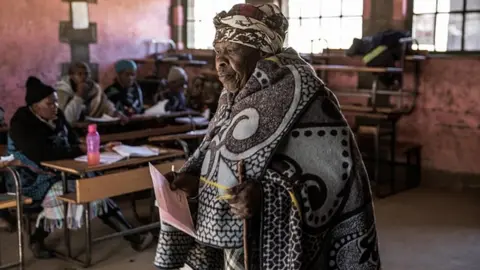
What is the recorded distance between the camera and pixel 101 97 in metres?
5.72

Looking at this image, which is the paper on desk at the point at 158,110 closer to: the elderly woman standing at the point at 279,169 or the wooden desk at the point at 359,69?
the wooden desk at the point at 359,69

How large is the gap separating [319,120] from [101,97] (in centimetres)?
452

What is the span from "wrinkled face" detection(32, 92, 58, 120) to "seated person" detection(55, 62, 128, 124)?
52.9 inches

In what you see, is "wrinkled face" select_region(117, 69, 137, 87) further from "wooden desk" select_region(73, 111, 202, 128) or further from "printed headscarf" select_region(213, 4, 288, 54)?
"printed headscarf" select_region(213, 4, 288, 54)

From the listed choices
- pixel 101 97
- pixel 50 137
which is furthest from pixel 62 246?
pixel 101 97

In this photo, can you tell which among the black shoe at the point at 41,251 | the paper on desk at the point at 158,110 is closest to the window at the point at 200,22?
the paper on desk at the point at 158,110

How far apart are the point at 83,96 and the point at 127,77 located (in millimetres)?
632

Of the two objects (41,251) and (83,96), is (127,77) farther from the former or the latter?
(41,251)

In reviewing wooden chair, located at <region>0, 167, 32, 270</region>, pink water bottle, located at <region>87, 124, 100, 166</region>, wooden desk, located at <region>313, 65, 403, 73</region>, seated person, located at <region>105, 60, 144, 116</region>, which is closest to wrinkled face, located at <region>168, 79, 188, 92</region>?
seated person, located at <region>105, 60, 144, 116</region>

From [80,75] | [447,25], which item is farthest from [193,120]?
[447,25]

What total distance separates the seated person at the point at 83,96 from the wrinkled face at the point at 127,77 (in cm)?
37

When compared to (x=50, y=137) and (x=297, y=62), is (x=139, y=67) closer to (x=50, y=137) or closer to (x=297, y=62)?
(x=50, y=137)

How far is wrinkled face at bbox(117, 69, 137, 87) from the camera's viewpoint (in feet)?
20.1

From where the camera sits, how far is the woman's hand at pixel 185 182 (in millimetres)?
1642
